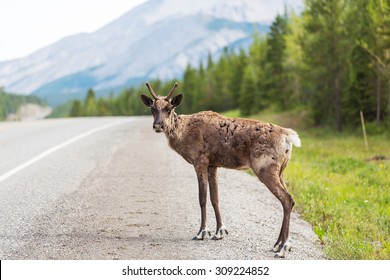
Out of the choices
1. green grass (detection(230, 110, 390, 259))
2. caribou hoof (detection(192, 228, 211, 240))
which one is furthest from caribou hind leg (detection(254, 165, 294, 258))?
caribou hoof (detection(192, 228, 211, 240))

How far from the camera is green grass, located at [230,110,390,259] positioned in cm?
656

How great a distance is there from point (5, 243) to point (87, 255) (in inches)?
45.1

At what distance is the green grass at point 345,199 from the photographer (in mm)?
6559

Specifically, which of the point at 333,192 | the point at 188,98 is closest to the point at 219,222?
the point at 333,192

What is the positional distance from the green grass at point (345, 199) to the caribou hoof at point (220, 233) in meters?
1.24

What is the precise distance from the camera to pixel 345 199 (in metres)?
10.0

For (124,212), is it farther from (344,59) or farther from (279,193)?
(344,59)

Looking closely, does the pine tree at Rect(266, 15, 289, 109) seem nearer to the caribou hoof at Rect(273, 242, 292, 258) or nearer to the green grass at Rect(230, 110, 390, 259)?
the green grass at Rect(230, 110, 390, 259)

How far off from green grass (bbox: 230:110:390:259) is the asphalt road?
33 cm

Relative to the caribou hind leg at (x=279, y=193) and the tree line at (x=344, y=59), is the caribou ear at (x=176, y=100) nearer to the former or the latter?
the caribou hind leg at (x=279, y=193)

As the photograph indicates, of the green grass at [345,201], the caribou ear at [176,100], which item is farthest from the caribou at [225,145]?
the green grass at [345,201]

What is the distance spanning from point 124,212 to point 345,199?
14.9 feet

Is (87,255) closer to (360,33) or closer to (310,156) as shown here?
(310,156)
